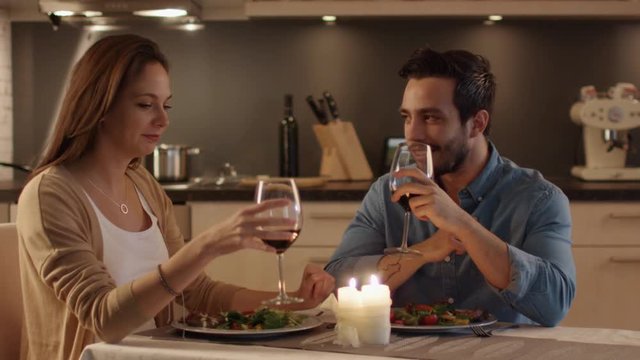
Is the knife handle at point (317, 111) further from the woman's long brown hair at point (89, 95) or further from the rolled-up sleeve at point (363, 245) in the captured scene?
the woman's long brown hair at point (89, 95)

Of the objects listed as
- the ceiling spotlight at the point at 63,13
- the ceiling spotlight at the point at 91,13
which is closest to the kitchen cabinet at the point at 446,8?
the ceiling spotlight at the point at 91,13

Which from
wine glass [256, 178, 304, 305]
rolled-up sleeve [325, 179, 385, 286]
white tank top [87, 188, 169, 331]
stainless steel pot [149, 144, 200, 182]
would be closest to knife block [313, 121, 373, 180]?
stainless steel pot [149, 144, 200, 182]

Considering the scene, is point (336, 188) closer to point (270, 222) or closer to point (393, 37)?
point (393, 37)

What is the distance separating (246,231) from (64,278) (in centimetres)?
45

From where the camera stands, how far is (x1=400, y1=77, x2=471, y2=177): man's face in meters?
2.43

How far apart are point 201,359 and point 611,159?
2916 mm

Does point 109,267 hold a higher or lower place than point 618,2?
lower

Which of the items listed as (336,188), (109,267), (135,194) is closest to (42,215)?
(109,267)

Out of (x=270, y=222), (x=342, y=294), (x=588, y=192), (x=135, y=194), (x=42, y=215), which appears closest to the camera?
(x=270, y=222)

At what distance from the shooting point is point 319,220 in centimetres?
382

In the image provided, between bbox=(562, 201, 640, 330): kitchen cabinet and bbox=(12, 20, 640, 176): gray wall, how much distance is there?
2.25ft

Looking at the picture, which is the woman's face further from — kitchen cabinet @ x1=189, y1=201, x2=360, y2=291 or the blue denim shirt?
kitchen cabinet @ x1=189, y1=201, x2=360, y2=291

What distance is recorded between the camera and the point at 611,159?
4184mm

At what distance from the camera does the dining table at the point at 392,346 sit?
1664 millimetres
